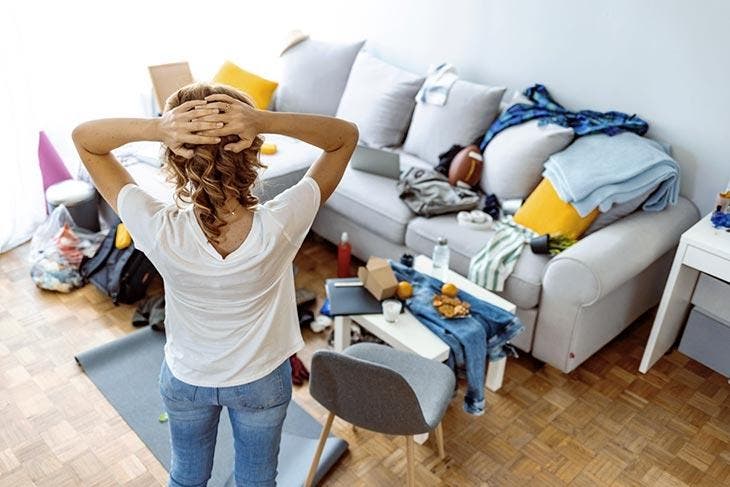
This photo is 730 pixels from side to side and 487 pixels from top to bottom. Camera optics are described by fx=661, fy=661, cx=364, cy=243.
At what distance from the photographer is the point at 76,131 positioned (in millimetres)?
1355

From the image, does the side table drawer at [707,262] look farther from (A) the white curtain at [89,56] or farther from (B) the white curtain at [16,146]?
(B) the white curtain at [16,146]

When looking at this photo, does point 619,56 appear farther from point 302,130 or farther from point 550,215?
point 302,130

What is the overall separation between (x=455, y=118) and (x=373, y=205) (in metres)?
0.62

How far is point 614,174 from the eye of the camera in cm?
264

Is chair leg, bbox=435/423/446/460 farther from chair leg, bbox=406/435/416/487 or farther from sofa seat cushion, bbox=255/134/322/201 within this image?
sofa seat cushion, bbox=255/134/322/201

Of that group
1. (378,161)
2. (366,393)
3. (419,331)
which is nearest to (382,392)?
(366,393)

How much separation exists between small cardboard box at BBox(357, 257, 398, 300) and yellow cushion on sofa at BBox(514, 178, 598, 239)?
2.37ft

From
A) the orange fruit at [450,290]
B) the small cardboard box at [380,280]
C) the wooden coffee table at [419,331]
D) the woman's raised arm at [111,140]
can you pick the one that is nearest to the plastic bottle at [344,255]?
the wooden coffee table at [419,331]

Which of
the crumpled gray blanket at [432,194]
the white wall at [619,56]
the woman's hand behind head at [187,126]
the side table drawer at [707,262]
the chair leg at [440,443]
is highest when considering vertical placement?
the woman's hand behind head at [187,126]

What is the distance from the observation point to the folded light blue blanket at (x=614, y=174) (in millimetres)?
2631

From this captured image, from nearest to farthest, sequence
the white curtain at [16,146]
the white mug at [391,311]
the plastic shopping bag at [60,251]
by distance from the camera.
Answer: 1. the white mug at [391,311]
2. the plastic shopping bag at [60,251]
3. the white curtain at [16,146]

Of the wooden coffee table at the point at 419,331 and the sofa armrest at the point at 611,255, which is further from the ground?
the sofa armrest at the point at 611,255

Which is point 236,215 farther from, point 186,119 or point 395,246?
point 395,246

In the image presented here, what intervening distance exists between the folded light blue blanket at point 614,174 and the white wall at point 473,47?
210 millimetres
